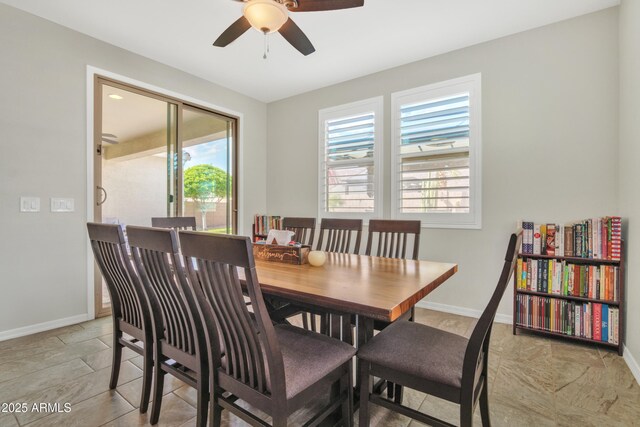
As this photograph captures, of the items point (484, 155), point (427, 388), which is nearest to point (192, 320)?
point (427, 388)

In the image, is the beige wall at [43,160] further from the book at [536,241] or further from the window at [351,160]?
the book at [536,241]

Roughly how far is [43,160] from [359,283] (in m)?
2.95

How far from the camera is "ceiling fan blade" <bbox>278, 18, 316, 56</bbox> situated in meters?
2.13

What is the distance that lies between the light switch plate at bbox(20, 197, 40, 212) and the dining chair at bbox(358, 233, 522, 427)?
2956 millimetres

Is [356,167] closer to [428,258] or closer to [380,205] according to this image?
[380,205]

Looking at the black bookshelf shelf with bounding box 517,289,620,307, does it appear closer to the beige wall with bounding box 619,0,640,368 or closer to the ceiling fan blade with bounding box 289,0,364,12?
the beige wall with bounding box 619,0,640,368

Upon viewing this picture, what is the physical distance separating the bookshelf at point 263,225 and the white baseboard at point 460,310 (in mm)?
2098

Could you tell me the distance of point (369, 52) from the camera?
324 centimetres

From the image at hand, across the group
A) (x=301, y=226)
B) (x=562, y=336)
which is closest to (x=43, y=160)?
(x=301, y=226)

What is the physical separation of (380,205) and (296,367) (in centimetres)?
266

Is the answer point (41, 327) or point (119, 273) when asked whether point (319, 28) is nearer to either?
point (119, 273)

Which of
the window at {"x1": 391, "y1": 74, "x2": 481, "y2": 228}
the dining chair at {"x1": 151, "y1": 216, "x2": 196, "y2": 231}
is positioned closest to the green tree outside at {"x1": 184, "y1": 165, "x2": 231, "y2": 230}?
the dining chair at {"x1": 151, "y1": 216, "x2": 196, "y2": 231}

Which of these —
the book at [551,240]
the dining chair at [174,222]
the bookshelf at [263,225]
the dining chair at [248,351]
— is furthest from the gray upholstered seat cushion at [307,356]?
the bookshelf at [263,225]

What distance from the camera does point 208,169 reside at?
4.10 meters
